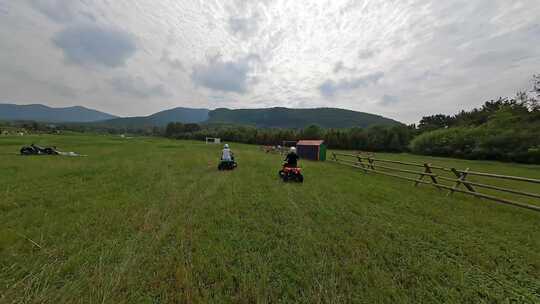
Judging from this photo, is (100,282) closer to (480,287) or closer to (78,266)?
(78,266)

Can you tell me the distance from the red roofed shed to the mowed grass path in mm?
13815

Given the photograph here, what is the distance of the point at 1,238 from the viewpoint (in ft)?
10.7

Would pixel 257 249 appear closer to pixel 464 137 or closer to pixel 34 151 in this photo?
pixel 34 151

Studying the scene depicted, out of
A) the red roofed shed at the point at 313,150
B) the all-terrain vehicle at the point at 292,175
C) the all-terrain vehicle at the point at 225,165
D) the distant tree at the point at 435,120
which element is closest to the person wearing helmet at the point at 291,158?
the all-terrain vehicle at the point at 292,175

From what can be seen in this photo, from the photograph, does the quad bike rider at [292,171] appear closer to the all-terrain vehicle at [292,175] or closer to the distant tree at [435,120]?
the all-terrain vehicle at [292,175]

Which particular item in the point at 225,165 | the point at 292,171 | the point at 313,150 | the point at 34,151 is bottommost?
the point at 34,151

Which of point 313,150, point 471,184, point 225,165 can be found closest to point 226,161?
point 225,165

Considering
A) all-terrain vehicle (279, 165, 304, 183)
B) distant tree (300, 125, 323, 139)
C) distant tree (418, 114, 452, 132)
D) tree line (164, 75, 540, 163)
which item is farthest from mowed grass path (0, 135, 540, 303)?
distant tree (418, 114, 452, 132)

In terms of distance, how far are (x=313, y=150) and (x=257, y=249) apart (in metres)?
18.1

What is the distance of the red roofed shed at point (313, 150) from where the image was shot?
1989 cm

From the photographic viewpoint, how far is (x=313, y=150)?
20.4m

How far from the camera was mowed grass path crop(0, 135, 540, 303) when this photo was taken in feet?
7.75

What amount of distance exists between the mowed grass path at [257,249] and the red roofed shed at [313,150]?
13.8 metres

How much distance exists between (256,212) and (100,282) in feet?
10.2
